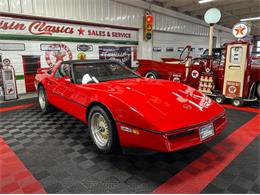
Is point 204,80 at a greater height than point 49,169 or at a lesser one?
greater

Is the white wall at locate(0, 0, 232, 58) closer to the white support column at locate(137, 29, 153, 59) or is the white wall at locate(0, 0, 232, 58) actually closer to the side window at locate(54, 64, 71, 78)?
the white support column at locate(137, 29, 153, 59)

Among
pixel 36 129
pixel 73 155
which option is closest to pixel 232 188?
pixel 73 155

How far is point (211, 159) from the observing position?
225 centimetres

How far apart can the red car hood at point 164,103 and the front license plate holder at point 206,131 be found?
78 mm

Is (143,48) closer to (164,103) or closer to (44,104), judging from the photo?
(44,104)

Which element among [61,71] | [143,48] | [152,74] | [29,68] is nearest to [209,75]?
[152,74]

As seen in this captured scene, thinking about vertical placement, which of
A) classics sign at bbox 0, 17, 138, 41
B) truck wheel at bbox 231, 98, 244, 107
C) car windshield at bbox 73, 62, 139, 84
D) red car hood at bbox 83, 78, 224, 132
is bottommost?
truck wheel at bbox 231, 98, 244, 107

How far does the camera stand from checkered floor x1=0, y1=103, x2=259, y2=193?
71.9 inches

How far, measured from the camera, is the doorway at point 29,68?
660 centimetres

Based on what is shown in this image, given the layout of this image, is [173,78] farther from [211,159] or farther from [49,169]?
[49,169]

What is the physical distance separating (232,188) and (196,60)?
445 centimetres

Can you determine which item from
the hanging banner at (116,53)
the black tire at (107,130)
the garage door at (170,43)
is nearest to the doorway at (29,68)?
the hanging banner at (116,53)

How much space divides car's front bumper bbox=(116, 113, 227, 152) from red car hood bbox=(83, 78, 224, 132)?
6 cm

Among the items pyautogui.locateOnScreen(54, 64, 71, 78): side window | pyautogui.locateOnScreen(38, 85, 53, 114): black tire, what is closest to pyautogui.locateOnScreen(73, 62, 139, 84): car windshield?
pyautogui.locateOnScreen(54, 64, 71, 78): side window
